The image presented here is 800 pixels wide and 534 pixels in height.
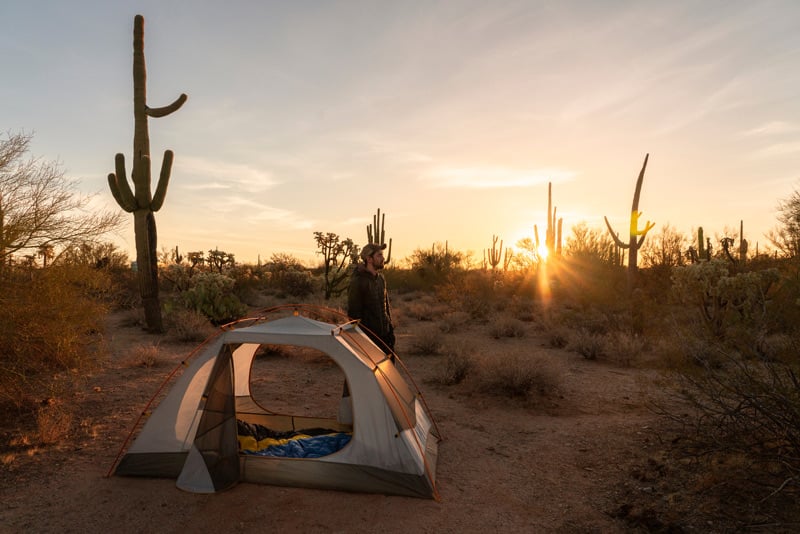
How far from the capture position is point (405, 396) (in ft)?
18.5

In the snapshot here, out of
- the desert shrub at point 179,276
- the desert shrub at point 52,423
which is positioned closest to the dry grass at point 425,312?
the desert shrub at point 179,276

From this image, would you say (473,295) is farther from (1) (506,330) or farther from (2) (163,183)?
(2) (163,183)

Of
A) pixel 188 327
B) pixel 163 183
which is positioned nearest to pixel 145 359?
pixel 188 327

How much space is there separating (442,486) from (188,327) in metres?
9.13

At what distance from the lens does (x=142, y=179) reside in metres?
11.7

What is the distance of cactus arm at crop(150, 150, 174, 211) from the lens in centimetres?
1170

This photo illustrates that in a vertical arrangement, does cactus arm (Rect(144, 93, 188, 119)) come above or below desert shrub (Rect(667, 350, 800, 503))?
above

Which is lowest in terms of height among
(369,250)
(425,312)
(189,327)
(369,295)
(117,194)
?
(425,312)

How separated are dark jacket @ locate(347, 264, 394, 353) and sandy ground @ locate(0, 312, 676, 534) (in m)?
1.48

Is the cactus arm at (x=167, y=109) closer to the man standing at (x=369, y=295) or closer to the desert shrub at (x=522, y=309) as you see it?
the man standing at (x=369, y=295)

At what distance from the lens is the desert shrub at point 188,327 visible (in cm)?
1203

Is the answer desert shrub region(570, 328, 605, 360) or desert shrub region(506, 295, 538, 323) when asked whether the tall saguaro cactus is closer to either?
desert shrub region(570, 328, 605, 360)

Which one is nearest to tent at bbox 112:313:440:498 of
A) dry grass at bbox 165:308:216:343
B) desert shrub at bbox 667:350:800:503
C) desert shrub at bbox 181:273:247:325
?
Result: desert shrub at bbox 667:350:800:503

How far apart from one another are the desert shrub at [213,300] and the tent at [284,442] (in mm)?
9722
